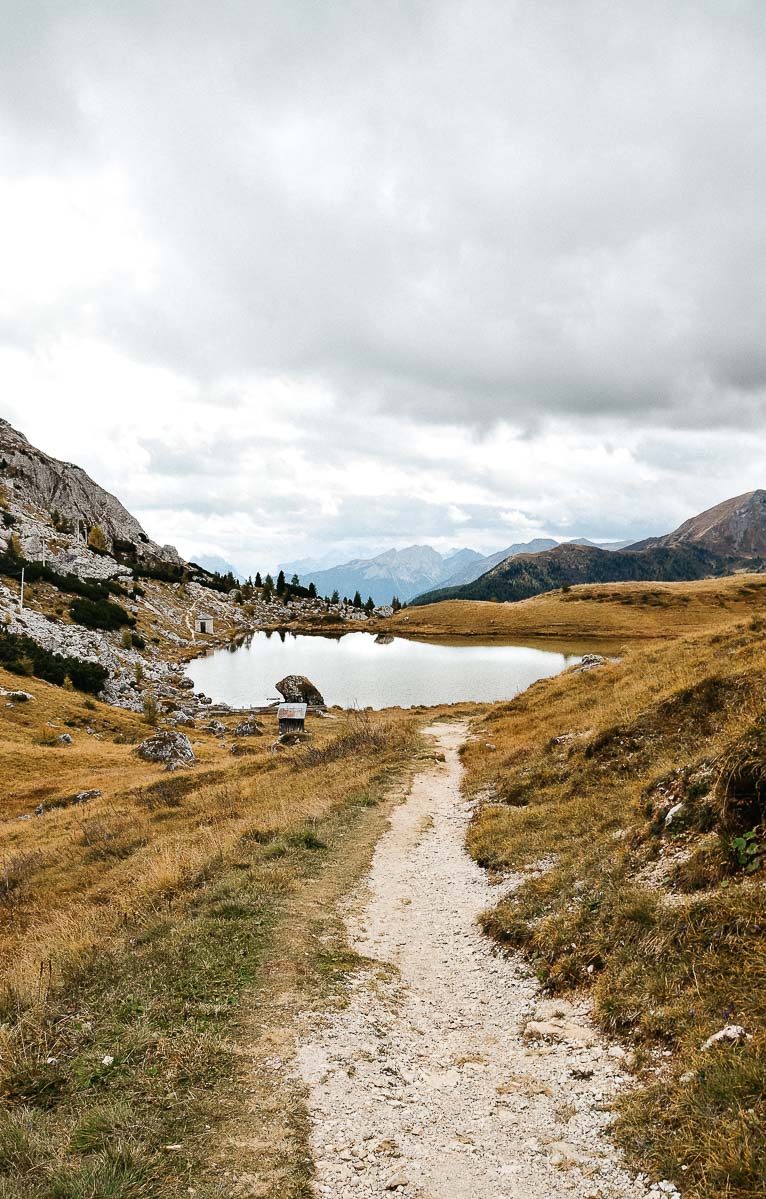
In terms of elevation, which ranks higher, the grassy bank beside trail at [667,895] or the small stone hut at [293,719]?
the grassy bank beside trail at [667,895]

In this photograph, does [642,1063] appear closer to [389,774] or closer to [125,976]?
[125,976]

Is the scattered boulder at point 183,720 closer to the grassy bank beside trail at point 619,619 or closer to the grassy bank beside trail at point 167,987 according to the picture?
the grassy bank beside trail at point 167,987

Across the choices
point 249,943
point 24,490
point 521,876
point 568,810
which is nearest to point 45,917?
point 249,943

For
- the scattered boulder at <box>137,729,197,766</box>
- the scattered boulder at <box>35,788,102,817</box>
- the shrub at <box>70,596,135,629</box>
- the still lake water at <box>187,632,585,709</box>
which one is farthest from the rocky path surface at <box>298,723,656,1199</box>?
the shrub at <box>70,596,135,629</box>

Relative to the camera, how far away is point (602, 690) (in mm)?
27000

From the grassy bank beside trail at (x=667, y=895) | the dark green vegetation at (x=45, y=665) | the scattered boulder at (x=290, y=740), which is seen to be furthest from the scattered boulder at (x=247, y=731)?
the grassy bank beside trail at (x=667, y=895)

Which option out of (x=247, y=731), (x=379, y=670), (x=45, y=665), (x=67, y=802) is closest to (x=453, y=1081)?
(x=67, y=802)

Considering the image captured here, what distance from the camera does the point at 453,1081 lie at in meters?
6.96

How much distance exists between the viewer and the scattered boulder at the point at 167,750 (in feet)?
137

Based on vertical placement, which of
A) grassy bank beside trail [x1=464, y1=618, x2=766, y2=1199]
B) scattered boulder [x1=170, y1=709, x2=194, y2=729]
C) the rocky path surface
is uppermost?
grassy bank beside trail [x1=464, y1=618, x2=766, y2=1199]

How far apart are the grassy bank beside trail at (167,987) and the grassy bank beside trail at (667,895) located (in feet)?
11.7

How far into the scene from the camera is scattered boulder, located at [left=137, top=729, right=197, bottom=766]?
41.7 meters

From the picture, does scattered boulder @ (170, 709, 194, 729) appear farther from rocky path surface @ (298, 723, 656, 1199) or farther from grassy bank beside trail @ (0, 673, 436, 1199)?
rocky path surface @ (298, 723, 656, 1199)

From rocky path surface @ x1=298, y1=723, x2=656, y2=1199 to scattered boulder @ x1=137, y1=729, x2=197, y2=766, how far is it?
111 ft
